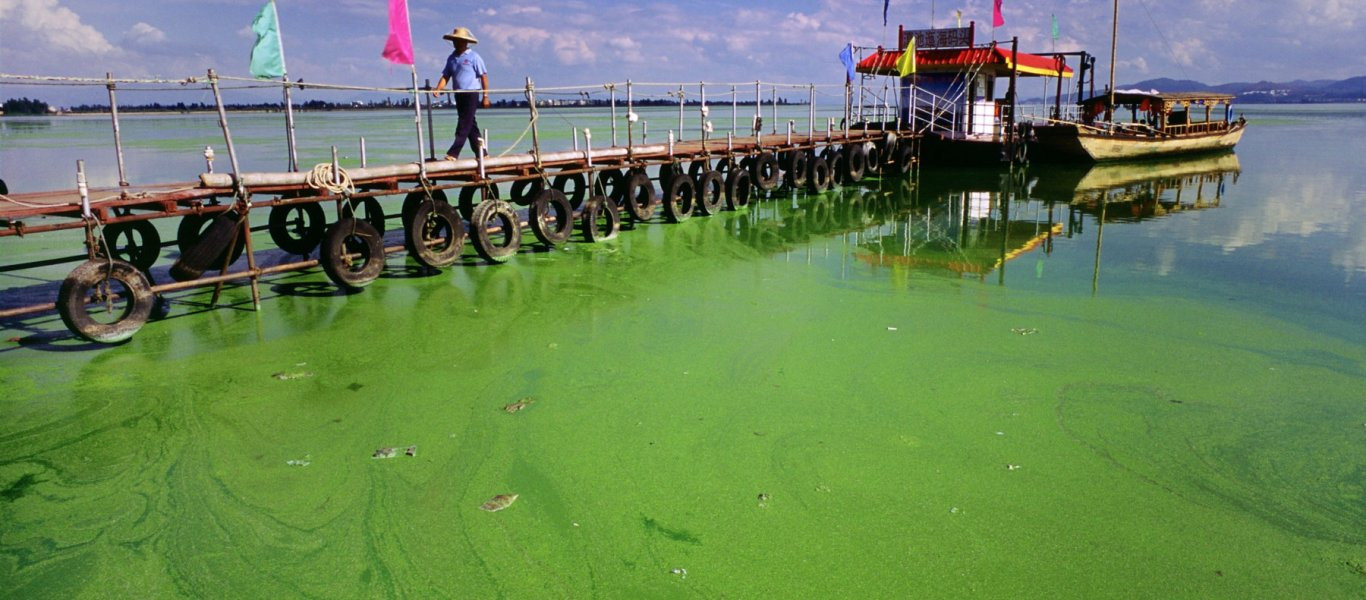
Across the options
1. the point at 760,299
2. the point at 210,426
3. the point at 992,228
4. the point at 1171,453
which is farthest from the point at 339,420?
the point at 992,228

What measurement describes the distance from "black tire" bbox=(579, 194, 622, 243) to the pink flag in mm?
3369

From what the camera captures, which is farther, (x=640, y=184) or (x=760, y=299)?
(x=640, y=184)

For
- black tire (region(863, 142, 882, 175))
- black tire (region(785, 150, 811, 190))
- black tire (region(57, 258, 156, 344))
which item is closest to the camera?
black tire (region(57, 258, 156, 344))

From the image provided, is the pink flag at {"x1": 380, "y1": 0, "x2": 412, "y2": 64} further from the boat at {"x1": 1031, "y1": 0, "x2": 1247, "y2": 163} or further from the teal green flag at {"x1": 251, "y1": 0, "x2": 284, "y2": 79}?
the boat at {"x1": 1031, "y1": 0, "x2": 1247, "y2": 163}

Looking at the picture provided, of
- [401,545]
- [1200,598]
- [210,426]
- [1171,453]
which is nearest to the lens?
[1200,598]

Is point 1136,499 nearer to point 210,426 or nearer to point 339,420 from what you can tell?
point 339,420

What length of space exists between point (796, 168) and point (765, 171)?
136 centimetres

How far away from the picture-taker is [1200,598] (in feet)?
11.9

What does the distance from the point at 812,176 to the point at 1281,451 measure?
46.3 feet

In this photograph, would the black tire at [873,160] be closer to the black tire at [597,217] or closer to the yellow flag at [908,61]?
the yellow flag at [908,61]

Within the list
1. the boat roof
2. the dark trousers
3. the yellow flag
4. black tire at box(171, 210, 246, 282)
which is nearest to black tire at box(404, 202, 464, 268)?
the dark trousers

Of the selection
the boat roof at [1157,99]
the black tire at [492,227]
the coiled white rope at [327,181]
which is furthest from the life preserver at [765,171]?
the boat roof at [1157,99]

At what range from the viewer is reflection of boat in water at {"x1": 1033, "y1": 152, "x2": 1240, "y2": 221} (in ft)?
55.8

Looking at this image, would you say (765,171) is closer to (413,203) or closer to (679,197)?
(679,197)
